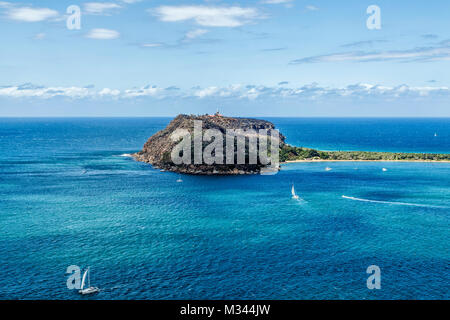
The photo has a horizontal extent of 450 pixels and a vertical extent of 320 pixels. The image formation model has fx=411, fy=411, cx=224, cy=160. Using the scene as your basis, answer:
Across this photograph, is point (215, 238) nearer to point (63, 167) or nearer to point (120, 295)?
point (120, 295)

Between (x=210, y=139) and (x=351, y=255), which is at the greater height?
(x=210, y=139)

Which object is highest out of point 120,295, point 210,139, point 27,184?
point 210,139

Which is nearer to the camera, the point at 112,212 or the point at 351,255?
the point at 351,255

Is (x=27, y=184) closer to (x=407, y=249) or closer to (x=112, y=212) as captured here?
(x=112, y=212)

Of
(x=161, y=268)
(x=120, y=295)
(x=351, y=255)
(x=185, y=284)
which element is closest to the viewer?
(x=120, y=295)
